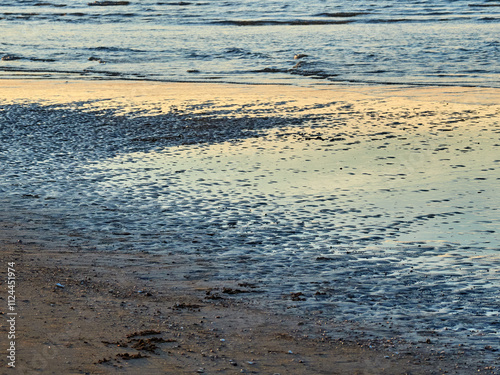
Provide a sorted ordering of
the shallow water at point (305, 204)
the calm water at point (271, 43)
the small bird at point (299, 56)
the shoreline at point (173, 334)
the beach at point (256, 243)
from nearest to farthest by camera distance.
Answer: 1. the shoreline at point (173, 334)
2. the beach at point (256, 243)
3. the shallow water at point (305, 204)
4. the calm water at point (271, 43)
5. the small bird at point (299, 56)

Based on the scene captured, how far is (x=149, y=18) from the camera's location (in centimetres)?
5262

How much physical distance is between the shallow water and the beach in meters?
0.03

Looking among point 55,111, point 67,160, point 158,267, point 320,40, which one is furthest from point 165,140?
point 320,40

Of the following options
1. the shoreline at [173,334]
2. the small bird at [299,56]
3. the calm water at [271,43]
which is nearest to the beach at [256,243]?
the shoreline at [173,334]

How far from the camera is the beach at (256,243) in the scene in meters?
4.99

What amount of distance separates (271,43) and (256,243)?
26.6 m

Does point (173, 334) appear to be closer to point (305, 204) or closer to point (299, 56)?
point (305, 204)

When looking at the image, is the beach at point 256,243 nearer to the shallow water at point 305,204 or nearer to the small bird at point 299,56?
the shallow water at point 305,204

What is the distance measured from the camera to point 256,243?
741 centimetres

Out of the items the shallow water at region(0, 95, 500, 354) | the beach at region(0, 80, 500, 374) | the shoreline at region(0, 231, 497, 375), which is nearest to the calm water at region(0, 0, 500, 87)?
the shallow water at region(0, 95, 500, 354)

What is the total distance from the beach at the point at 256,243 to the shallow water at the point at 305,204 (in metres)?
0.03

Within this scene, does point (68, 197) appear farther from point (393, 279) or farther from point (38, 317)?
point (393, 279)

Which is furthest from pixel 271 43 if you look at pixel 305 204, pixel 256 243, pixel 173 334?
pixel 173 334

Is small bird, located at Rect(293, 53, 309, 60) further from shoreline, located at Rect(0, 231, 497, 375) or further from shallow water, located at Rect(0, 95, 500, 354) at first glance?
shoreline, located at Rect(0, 231, 497, 375)
